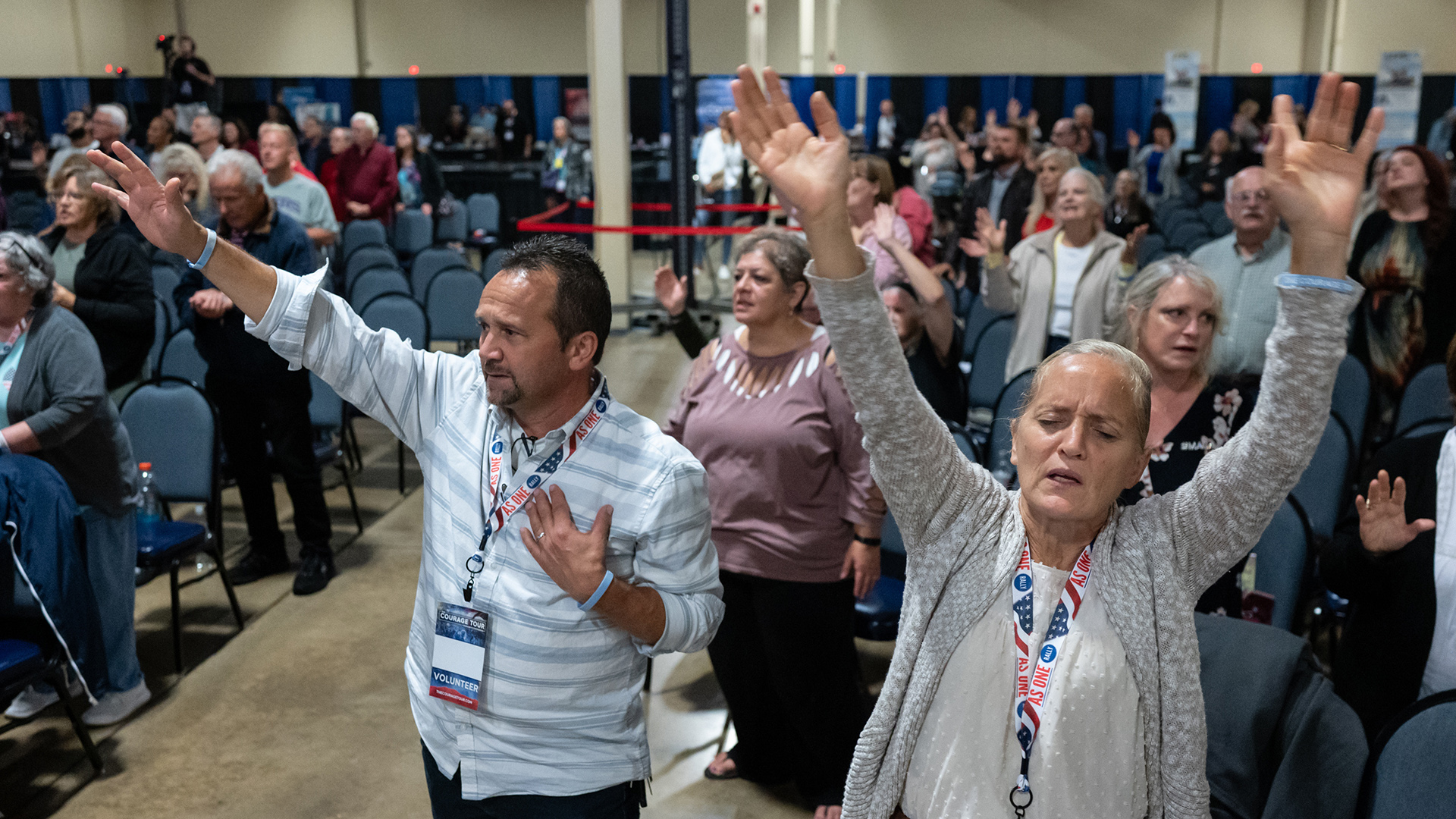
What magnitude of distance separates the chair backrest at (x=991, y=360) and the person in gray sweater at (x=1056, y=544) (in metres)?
3.31

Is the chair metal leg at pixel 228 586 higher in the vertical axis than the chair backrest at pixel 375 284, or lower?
lower

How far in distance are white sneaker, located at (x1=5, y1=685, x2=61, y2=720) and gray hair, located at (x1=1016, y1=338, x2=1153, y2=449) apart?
10.7ft

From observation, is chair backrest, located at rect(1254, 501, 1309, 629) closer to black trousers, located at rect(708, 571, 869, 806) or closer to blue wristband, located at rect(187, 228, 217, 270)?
Answer: black trousers, located at rect(708, 571, 869, 806)

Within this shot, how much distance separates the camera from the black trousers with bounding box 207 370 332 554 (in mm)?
4359

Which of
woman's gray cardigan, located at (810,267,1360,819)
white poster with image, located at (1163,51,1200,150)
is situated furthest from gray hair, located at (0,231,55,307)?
white poster with image, located at (1163,51,1200,150)

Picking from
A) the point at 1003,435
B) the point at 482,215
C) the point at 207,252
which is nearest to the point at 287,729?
the point at 207,252

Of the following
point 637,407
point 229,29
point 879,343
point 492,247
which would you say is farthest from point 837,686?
point 229,29

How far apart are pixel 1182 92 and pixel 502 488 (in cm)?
1573

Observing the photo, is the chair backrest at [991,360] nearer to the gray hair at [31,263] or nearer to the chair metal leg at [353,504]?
the chair metal leg at [353,504]

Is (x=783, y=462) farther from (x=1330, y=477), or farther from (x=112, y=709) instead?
(x=112, y=709)

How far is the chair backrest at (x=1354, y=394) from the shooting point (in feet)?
13.5

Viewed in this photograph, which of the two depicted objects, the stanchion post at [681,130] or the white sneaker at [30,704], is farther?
the stanchion post at [681,130]

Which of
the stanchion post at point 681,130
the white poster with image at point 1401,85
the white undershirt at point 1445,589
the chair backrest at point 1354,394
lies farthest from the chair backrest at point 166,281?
the white poster with image at point 1401,85

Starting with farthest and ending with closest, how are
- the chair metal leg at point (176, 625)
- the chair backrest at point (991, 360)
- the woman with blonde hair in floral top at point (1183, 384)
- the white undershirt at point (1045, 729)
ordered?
the chair backrest at point (991, 360)
the chair metal leg at point (176, 625)
the woman with blonde hair in floral top at point (1183, 384)
the white undershirt at point (1045, 729)
